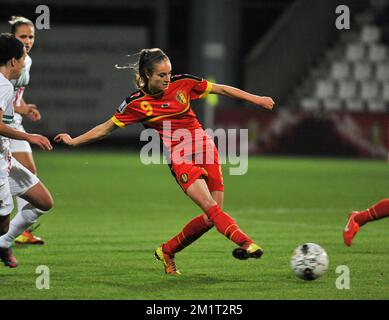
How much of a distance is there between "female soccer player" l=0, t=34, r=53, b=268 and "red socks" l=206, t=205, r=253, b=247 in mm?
1327

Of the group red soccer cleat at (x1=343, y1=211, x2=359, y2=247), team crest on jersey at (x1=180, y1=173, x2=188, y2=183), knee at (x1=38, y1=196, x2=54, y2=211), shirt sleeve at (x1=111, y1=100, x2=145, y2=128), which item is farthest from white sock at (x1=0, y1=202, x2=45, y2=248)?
red soccer cleat at (x1=343, y1=211, x2=359, y2=247)

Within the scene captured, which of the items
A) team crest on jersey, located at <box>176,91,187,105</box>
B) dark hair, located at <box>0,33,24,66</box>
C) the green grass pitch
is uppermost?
dark hair, located at <box>0,33,24,66</box>

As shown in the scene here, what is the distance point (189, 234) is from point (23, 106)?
8.68 ft

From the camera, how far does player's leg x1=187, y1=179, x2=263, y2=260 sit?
675cm

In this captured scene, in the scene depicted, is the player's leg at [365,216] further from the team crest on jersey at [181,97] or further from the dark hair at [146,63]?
the dark hair at [146,63]

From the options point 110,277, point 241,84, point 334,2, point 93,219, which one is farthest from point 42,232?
point 241,84

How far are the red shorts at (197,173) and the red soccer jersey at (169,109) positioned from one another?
0.58 ft

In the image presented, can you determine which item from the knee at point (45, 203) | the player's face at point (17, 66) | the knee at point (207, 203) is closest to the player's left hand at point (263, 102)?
the knee at point (207, 203)

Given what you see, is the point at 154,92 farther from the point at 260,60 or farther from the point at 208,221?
the point at 260,60

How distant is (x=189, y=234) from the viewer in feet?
25.0

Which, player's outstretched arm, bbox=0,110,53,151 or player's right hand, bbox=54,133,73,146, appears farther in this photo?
player's right hand, bbox=54,133,73,146

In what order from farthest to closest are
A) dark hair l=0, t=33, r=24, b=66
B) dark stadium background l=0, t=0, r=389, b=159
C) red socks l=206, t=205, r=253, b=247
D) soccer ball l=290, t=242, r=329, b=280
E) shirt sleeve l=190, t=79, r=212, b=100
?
1. dark stadium background l=0, t=0, r=389, b=159
2. shirt sleeve l=190, t=79, r=212, b=100
3. dark hair l=0, t=33, r=24, b=66
4. soccer ball l=290, t=242, r=329, b=280
5. red socks l=206, t=205, r=253, b=247

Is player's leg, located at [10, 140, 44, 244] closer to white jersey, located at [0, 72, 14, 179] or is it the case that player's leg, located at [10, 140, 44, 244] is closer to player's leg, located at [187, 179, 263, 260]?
white jersey, located at [0, 72, 14, 179]

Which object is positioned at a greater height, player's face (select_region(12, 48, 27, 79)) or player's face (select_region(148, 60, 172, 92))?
player's face (select_region(12, 48, 27, 79))
